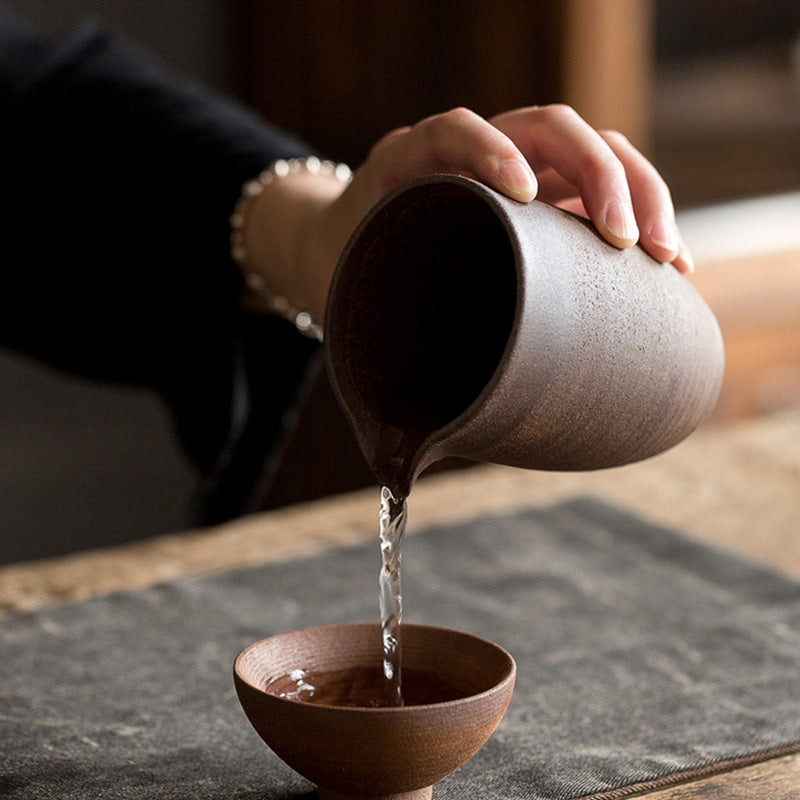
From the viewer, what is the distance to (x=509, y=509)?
1444 mm

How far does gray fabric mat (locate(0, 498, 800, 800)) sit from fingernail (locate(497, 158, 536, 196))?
0.38 m

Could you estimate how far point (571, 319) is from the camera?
714 mm

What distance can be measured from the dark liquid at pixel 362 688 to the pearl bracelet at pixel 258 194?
1.69 feet

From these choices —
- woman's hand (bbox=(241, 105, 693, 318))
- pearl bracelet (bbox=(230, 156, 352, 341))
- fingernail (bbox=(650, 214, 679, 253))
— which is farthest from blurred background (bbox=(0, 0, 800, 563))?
fingernail (bbox=(650, 214, 679, 253))

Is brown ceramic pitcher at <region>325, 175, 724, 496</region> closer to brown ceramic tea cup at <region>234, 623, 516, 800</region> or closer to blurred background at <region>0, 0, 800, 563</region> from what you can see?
brown ceramic tea cup at <region>234, 623, 516, 800</region>

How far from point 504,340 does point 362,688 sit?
27cm

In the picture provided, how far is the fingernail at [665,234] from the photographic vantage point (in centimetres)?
83

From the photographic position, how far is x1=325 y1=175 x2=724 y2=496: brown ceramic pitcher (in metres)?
0.71

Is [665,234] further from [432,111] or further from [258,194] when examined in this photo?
[432,111]

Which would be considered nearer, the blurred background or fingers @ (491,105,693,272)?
fingers @ (491,105,693,272)

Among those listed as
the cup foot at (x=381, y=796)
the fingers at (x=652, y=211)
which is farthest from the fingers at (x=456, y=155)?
the cup foot at (x=381, y=796)

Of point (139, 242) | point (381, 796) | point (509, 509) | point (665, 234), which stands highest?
point (665, 234)

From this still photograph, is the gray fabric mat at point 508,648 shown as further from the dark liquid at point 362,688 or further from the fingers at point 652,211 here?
the fingers at point 652,211

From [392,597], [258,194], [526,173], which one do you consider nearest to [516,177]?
[526,173]
